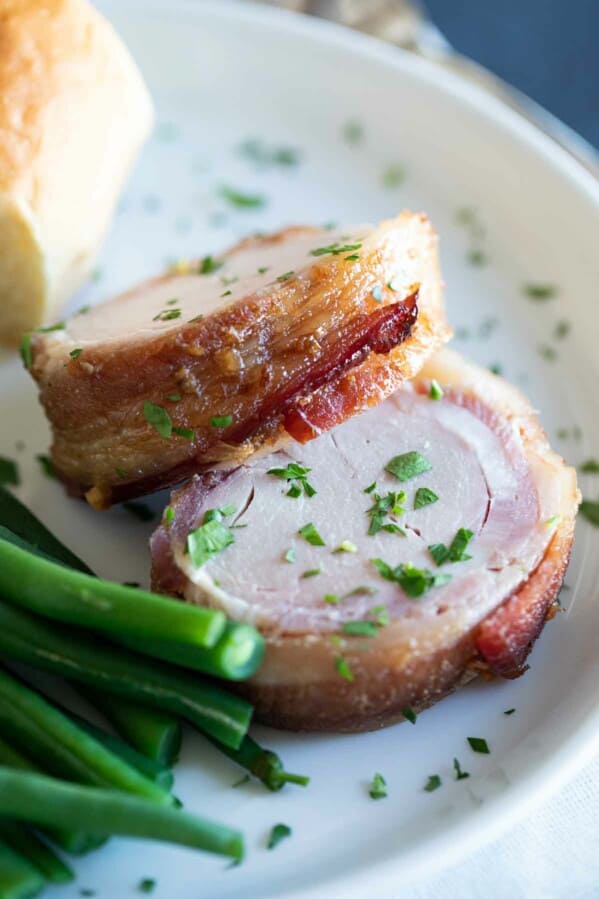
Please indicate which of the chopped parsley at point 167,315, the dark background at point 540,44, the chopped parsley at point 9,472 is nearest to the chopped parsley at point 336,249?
the chopped parsley at point 167,315

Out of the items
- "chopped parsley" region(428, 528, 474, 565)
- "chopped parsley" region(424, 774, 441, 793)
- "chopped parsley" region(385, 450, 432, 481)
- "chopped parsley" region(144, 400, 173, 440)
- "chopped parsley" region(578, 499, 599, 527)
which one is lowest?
"chopped parsley" region(424, 774, 441, 793)

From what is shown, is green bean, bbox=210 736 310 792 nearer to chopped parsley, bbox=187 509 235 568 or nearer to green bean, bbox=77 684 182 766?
green bean, bbox=77 684 182 766

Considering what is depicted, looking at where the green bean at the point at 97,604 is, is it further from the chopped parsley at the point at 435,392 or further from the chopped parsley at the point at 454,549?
the chopped parsley at the point at 435,392

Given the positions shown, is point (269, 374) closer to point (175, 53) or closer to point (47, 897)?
point (47, 897)

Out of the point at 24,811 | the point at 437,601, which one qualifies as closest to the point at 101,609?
the point at 24,811

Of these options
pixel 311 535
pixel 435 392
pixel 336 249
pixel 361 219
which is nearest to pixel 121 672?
pixel 311 535

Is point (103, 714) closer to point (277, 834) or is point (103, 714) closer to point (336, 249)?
point (277, 834)

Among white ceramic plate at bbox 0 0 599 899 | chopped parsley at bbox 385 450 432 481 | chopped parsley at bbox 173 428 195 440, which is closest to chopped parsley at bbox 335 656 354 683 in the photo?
white ceramic plate at bbox 0 0 599 899
